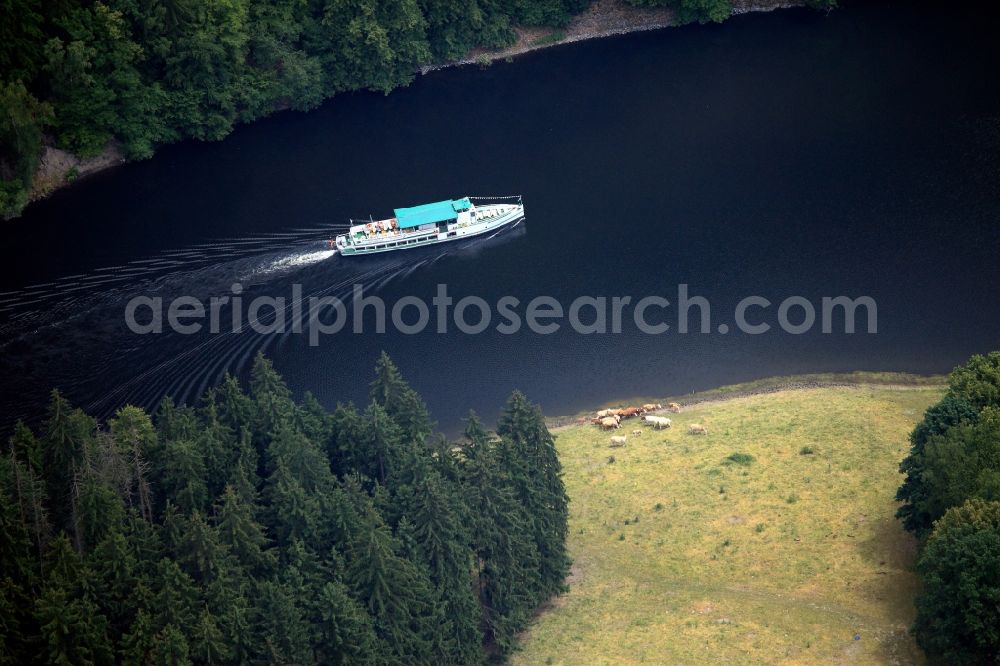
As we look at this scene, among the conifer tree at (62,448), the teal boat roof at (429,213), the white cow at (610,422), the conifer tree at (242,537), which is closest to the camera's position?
the conifer tree at (242,537)

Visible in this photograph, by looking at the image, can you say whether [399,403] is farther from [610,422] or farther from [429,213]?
[429,213]

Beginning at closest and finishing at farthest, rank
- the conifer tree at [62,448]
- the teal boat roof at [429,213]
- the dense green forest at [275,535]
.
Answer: the dense green forest at [275,535]
the conifer tree at [62,448]
the teal boat roof at [429,213]

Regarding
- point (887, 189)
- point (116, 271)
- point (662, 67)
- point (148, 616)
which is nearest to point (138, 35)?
point (116, 271)

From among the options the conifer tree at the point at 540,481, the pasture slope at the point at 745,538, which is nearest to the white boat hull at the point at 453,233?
the pasture slope at the point at 745,538

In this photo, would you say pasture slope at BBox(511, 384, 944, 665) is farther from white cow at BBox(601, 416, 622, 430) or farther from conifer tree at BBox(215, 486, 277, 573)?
conifer tree at BBox(215, 486, 277, 573)

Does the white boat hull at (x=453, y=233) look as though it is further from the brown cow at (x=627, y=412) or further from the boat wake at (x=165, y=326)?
the brown cow at (x=627, y=412)

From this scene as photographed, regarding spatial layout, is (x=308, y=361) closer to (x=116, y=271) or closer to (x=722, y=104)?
(x=116, y=271)

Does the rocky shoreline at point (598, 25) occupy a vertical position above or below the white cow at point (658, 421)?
above

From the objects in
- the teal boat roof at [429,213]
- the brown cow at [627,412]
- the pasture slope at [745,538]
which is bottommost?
the pasture slope at [745,538]

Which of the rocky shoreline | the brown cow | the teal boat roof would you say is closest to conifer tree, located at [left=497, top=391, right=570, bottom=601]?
the brown cow
